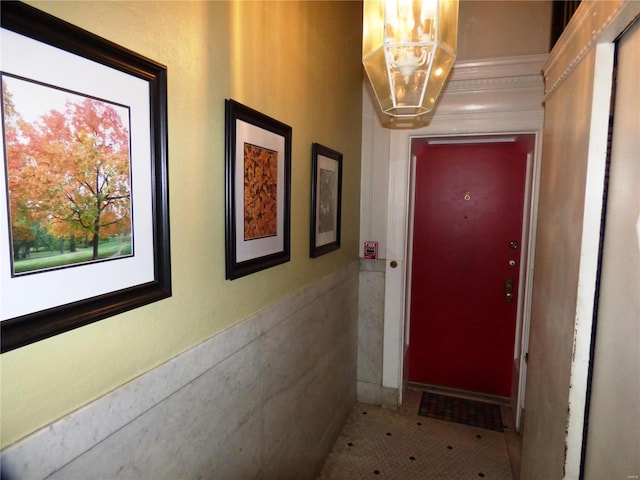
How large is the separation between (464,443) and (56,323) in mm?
2623

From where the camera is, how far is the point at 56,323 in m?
0.69

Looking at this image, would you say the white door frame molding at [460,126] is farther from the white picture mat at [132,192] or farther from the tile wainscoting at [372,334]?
the white picture mat at [132,192]

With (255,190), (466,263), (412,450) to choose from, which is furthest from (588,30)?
(412,450)

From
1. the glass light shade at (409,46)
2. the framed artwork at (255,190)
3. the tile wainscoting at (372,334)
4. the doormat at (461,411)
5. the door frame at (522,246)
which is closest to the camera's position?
the glass light shade at (409,46)

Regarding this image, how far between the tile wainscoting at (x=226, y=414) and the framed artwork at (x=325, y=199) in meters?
0.23

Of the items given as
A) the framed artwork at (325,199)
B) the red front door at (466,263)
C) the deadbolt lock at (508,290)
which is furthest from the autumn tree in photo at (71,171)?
the deadbolt lock at (508,290)

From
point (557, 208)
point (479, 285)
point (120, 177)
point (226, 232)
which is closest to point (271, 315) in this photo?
point (226, 232)

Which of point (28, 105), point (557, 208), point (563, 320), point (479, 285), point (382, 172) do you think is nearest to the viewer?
point (28, 105)

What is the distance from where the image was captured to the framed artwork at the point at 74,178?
1.99 ft

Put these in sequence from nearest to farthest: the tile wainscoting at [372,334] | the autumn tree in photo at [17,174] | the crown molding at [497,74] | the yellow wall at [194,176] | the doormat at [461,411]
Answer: the autumn tree in photo at [17,174]
the yellow wall at [194,176]
the crown molding at [497,74]
the doormat at [461,411]
the tile wainscoting at [372,334]

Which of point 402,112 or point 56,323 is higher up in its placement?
point 402,112

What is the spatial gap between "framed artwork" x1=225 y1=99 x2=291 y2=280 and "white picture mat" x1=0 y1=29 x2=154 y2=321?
34cm

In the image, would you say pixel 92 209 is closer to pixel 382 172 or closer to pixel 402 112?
pixel 402 112

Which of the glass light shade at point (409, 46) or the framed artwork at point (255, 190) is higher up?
the glass light shade at point (409, 46)
